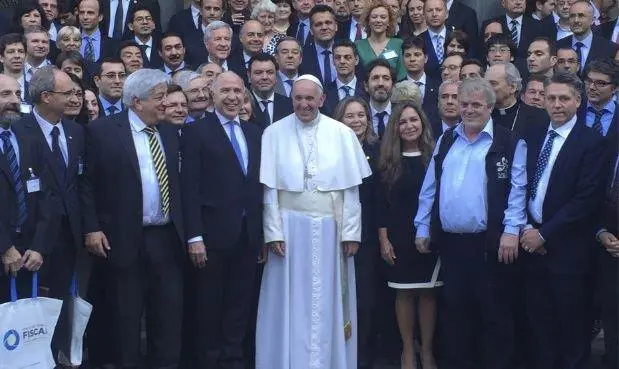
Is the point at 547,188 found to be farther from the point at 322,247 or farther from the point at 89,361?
the point at 89,361

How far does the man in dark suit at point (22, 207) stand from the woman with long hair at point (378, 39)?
445cm

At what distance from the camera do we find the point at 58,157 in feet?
26.1

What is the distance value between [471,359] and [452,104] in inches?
82.0

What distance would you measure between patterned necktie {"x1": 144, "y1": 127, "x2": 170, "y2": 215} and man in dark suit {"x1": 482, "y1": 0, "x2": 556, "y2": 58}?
5021mm

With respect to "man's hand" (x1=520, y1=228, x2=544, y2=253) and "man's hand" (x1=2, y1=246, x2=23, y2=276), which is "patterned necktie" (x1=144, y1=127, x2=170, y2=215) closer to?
"man's hand" (x1=2, y1=246, x2=23, y2=276)

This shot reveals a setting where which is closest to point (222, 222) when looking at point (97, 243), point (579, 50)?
point (97, 243)

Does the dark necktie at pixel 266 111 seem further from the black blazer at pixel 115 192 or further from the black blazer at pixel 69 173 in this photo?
the black blazer at pixel 69 173

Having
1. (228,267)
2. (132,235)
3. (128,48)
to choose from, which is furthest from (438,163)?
(128,48)

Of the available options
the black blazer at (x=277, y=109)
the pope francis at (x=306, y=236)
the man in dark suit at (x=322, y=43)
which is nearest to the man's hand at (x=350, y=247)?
the pope francis at (x=306, y=236)

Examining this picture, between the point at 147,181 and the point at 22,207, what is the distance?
0.92 metres

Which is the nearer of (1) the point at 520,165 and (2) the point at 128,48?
(1) the point at 520,165

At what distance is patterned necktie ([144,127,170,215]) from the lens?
8.20 metres

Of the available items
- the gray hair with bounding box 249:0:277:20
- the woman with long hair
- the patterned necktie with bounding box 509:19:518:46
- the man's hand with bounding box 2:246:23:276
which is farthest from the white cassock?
the patterned necktie with bounding box 509:19:518:46

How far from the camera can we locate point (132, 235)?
26.6 feet
